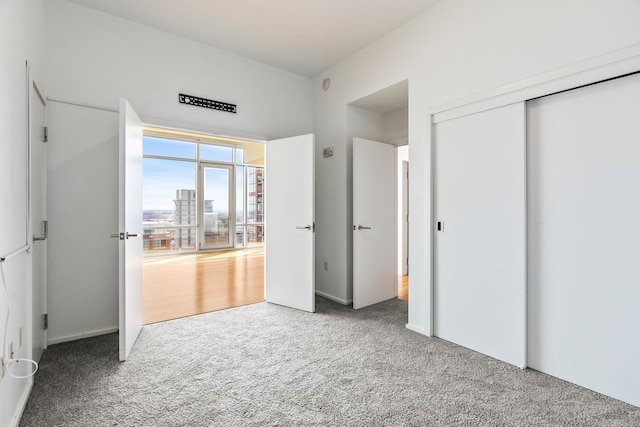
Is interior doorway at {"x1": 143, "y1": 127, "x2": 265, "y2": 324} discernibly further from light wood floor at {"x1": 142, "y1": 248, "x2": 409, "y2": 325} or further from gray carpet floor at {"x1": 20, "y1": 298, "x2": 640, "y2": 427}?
gray carpet floor at {"x1": 20, "y1": 298, "x2": 640, "y2": 427}

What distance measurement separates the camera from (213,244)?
8.47 meters

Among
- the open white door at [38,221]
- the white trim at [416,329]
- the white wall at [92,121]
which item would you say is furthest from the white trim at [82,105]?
the white trim at [416,329]

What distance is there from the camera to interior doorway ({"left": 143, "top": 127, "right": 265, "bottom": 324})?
619cm

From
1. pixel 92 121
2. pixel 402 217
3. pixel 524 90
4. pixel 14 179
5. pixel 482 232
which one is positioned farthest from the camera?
pixel 402 217

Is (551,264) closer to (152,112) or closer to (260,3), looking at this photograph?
(260,3)

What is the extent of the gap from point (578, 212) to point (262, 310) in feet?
9.86

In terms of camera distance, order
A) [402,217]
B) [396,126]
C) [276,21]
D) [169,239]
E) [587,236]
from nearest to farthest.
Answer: [587,236]
[276,21]
[396,126]
[402,217]
[169,239]

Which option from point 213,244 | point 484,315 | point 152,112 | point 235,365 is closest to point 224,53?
point 152,112

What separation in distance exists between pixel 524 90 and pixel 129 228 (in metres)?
3.17

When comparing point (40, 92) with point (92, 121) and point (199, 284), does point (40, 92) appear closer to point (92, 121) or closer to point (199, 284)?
point (92, 121)

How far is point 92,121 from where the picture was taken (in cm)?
286

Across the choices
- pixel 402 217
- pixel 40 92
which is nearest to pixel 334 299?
pixel 402 217

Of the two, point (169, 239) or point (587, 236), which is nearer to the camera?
point (587, 236)

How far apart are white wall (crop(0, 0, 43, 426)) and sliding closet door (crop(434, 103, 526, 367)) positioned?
291cm
